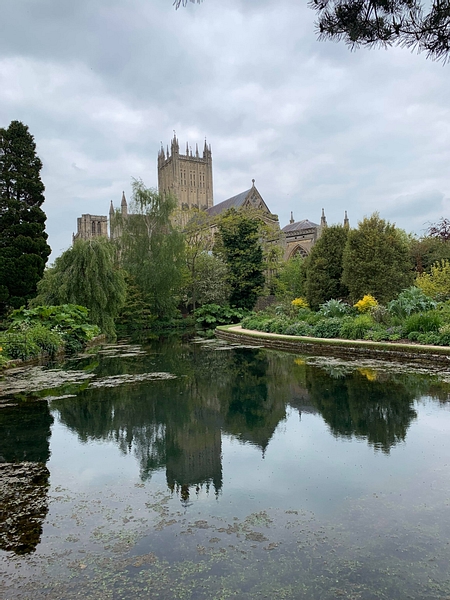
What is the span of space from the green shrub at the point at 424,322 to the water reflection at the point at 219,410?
137 inches

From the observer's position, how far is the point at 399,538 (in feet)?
9.68

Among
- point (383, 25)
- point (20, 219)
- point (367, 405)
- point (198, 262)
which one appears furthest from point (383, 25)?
point (198, 262)

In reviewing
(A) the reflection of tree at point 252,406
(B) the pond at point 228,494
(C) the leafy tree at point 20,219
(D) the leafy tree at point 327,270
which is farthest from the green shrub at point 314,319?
(C) the leafy tree at point 20,219

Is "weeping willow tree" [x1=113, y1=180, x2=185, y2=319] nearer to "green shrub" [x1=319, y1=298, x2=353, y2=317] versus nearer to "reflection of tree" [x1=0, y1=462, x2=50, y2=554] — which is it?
"green shrub" [x1=319, y1=298, x2=353, y2=317]

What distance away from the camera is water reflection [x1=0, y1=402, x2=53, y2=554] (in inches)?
126

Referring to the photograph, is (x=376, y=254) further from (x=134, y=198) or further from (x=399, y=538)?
(x=134, y=198)

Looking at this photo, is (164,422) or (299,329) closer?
(164,422)

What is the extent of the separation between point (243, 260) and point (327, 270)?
10654mm

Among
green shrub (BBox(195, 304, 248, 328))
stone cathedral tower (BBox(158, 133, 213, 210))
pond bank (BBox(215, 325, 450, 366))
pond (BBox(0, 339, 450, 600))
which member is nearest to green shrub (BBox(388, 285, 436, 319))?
pond bank (BBox(215, 325, 450, 366))

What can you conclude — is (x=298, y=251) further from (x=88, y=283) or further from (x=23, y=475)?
(x=23, y=475)

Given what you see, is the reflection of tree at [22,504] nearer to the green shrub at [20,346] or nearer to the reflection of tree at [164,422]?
the reflection of tree at [164,422]

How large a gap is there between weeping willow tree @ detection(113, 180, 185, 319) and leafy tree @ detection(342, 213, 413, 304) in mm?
14689

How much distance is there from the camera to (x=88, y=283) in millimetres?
18938

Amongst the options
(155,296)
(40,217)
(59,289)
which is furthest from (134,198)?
(59,289)
